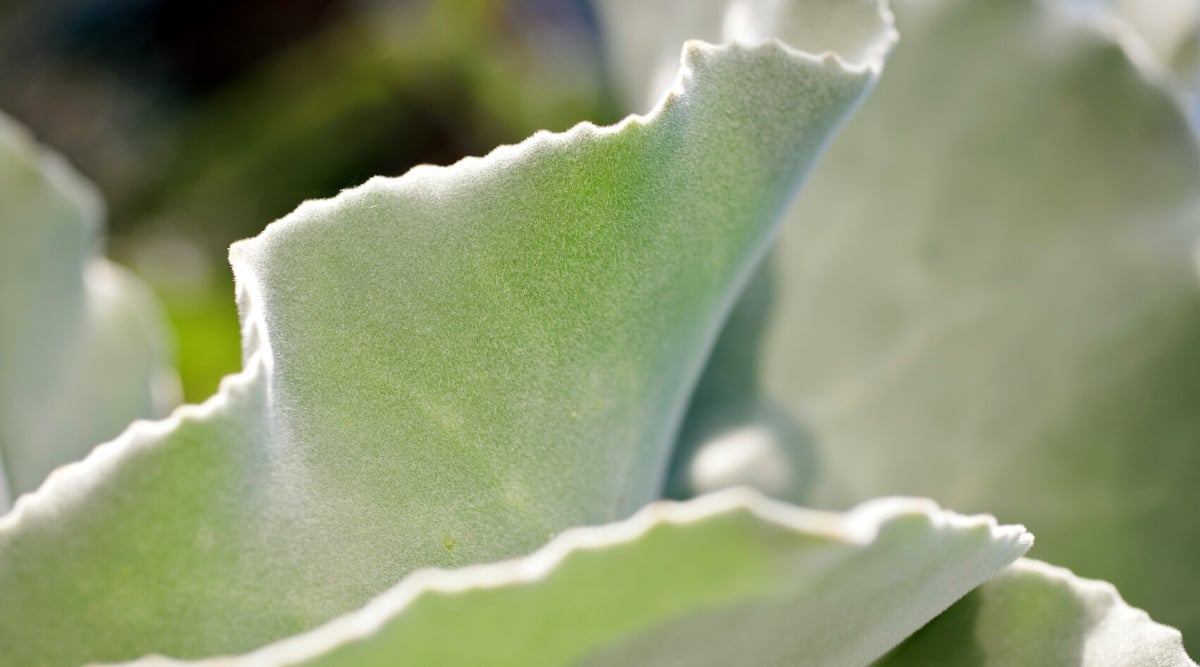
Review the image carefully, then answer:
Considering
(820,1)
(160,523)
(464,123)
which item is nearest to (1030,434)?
(820,1)

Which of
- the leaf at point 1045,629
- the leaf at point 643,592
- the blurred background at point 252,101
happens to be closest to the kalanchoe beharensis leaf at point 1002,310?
the leaf at point 1045,629

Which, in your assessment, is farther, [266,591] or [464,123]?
[464,123]

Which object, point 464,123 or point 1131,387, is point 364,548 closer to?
point 1131,387

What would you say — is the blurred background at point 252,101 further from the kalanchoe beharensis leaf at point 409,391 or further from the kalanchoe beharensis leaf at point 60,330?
the kalanchoe beharensis leaf at point 409,391

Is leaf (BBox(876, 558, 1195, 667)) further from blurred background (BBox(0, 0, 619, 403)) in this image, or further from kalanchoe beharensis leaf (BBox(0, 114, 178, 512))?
blurred background (BBox(0, 0, 619, 403))

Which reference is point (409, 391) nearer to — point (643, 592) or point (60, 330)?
point (643, 592)

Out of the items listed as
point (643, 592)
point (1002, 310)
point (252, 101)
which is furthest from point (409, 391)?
point (252, 101)

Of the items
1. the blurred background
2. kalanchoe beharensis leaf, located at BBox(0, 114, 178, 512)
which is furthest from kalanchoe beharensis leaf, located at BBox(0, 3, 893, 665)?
the blurred background
